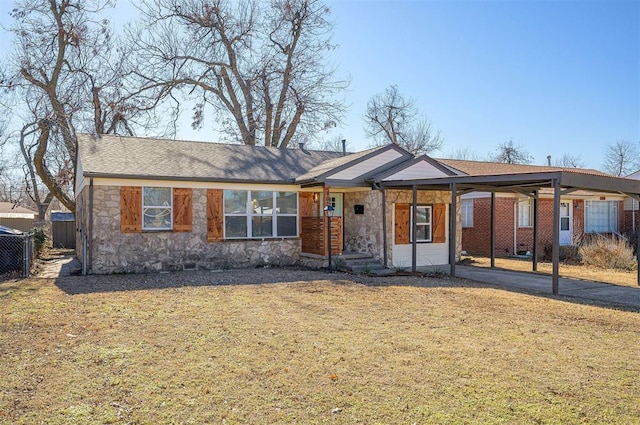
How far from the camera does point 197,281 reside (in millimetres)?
11344

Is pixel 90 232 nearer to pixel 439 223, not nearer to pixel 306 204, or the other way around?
pixel 306 204

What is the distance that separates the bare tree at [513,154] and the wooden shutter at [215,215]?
37.6m

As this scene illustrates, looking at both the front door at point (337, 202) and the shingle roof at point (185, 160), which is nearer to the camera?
the shingle roof at point (185, 160)

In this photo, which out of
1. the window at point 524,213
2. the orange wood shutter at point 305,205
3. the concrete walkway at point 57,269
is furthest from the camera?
the window at point 524,213

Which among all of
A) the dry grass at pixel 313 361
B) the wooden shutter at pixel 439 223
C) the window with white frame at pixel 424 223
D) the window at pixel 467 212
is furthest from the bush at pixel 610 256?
the dry grass at pixel 313 361

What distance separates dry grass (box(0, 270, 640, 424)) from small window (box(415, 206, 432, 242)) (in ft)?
19.9

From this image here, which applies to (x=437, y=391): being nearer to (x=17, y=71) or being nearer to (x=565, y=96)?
(x=565, y=96)

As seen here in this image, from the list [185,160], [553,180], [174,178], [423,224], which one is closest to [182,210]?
[174,178]

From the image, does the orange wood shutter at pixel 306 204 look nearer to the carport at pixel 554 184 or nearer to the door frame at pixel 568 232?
the carport at pixel 554 184

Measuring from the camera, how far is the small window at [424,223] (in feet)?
49.5

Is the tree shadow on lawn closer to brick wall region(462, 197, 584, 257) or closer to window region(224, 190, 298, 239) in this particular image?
window region(224, 190, 298, 239)

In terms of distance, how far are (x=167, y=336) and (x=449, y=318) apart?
14.1 ft

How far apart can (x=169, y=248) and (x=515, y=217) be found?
1422cm

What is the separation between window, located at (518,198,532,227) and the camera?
20.3 metres
